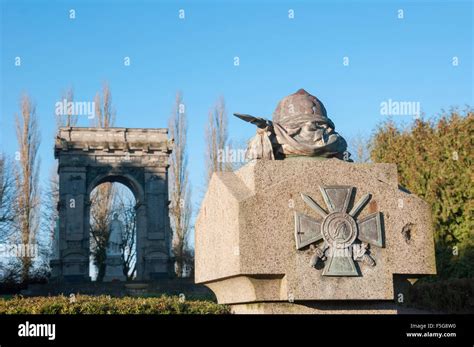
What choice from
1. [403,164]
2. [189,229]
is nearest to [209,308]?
[403,164]

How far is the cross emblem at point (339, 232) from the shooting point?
790 centimetres

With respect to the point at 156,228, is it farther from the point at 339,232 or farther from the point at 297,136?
the point at 339,232

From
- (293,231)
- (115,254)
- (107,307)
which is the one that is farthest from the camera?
(115,254)

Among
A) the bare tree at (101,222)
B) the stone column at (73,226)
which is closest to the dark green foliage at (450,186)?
the stone column at (73,226)

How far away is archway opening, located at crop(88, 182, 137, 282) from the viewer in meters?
41.4

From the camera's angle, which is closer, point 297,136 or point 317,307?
point 317,307

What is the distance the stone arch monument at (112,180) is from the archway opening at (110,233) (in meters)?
1.05

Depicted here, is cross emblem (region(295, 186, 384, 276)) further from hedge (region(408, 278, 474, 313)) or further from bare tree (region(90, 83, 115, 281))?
bare tree (region(90, 83, 115, 281))

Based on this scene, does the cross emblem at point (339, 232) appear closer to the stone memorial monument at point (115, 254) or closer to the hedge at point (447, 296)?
the hedge at point (447, 296)

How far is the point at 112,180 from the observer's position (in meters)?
42.7

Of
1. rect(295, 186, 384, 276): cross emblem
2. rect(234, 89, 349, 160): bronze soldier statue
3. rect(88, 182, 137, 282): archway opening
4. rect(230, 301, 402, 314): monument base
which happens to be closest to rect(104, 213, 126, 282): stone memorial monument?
rect(88, 182, 137, 282): archway opening

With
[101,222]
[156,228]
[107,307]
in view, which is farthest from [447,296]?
[101,222]

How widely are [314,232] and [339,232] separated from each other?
32 cm

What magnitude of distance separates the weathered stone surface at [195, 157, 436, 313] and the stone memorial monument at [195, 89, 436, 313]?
0.04ft
